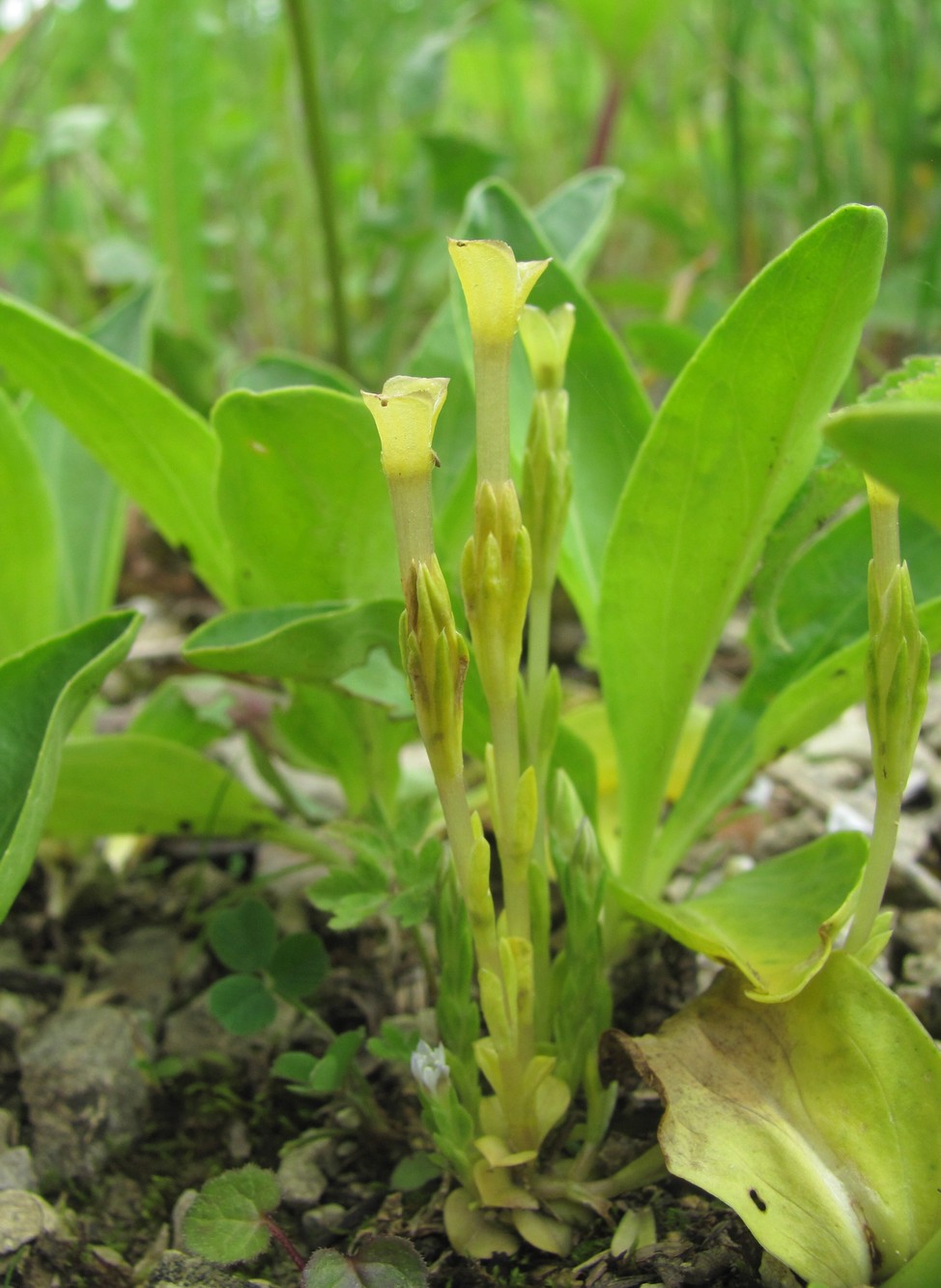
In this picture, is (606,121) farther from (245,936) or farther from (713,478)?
(245,936)

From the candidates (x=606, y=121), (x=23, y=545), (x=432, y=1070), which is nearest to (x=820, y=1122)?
(x=432, y=1070)

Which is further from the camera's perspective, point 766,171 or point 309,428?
point 766,171

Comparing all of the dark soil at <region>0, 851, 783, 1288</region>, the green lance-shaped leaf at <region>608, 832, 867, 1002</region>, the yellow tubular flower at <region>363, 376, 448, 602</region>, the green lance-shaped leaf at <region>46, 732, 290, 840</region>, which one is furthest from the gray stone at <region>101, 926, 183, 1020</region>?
the yellow tubular flower at <region>363, 376, 448, 602</region>

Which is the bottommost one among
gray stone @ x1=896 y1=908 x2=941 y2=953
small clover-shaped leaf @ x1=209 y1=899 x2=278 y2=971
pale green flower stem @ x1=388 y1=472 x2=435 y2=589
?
gray stone @ x1=896 y1=908 x2=941 y2=953

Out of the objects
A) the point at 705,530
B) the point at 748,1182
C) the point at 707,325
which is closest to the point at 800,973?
the point at 748,1182

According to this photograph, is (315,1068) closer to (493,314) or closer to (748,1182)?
(748,1182)

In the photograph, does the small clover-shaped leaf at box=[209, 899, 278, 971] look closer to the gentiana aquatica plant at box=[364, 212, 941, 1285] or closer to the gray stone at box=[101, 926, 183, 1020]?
the gray stone at box=[101, 926, 183, 1020]

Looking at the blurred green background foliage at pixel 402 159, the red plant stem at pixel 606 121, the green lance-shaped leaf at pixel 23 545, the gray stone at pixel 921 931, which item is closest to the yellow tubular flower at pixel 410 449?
the green lance-shaped leaf at pixel 23 545
